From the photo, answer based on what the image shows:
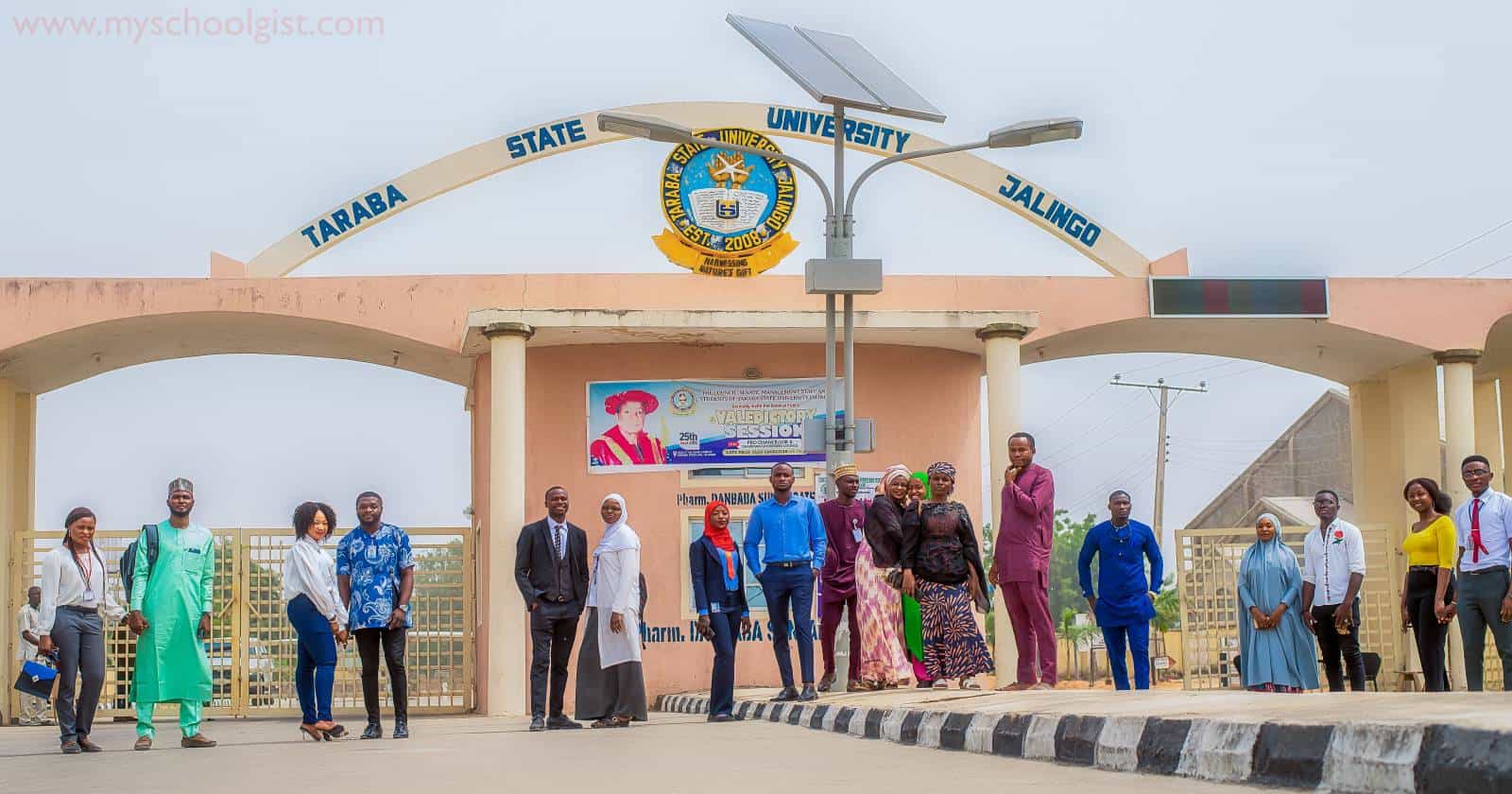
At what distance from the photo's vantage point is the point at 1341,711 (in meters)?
5.46

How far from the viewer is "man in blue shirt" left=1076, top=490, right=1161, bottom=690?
13.4 meters

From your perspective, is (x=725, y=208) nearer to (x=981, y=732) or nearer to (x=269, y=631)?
(x=269, y=631)

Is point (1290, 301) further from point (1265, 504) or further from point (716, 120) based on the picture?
point (1265, 504)

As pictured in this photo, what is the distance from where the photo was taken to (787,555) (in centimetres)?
1252

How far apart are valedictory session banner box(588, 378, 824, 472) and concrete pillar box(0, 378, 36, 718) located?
19.9 feet

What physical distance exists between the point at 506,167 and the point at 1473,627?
10.9 m

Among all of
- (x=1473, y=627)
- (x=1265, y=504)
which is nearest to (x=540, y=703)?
(x=1473, y=627)

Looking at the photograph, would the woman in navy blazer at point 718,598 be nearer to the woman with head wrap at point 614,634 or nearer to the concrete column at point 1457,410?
the woman with head wrap at point 614,634

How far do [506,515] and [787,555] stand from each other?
521 cm

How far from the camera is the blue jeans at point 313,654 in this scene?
11.6 meters

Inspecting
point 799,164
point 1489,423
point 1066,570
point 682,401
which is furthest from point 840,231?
point 1066,570

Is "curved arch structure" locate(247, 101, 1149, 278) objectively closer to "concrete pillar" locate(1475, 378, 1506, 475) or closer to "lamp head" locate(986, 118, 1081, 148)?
"lamp head" locate(986, 118, 1081, 148)

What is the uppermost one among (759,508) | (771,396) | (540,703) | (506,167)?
(506,167)

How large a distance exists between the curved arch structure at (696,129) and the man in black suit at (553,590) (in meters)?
7.02
